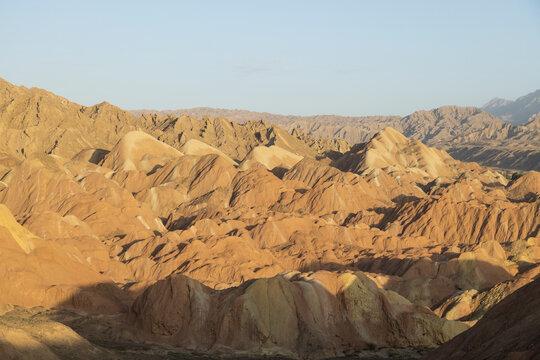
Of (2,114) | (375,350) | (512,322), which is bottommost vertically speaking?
(375,350)

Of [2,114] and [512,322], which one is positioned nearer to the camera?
[512,322]

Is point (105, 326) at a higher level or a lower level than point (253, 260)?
higher

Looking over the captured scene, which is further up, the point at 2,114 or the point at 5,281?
the point at 2,114

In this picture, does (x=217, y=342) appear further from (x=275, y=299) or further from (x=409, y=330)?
(x=409, y=330)

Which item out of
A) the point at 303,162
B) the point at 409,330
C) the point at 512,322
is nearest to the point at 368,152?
the point at 303,162

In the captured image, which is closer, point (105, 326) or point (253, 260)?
point (105, 326)

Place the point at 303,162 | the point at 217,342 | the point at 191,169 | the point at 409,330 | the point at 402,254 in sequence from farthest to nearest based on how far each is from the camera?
the point at 303,162
the point at 191,169
the point at 402,254
the point at 409,330
the point at 217,342

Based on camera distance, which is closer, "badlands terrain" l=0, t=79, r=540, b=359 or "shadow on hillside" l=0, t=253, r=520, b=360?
"shadow on hillside" l=0, t=253, r=520, b=360

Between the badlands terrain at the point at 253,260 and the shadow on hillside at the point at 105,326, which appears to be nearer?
the shadow on hillside at the point at 105,326
